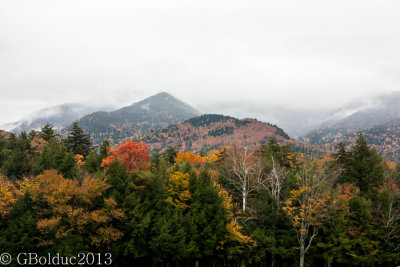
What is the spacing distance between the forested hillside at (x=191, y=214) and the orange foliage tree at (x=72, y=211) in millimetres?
122

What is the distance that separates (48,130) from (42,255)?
5540 cm

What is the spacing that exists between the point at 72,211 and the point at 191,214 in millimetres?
16899

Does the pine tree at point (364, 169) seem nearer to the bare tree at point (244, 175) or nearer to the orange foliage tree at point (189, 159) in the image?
the bare tree at point (244, 175)

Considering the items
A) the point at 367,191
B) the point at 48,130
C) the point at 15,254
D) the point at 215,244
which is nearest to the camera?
the point at 15,254

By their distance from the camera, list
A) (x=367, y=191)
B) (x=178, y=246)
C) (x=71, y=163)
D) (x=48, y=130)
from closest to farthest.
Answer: (x=178, y=246) → (x=71, y=163) → (x=367, y=191) → (x=48, y=130)

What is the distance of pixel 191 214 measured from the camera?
38688mm

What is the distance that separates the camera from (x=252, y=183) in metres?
47.0

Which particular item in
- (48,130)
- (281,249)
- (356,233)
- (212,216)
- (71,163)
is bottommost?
(281,249)

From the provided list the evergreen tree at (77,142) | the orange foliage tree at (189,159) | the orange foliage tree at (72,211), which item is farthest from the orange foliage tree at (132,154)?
the evergreen tree at (77,142)

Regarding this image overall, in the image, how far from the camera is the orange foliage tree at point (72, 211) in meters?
27.5

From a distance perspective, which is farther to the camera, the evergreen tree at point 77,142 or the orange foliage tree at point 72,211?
the evergreen tree at point 77,142

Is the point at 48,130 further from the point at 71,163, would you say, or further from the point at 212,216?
the point at 212,216

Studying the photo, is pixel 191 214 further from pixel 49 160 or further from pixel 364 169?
pixel 364 169

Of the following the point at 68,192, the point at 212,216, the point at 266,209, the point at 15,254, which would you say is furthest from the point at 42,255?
the point at 266,209
